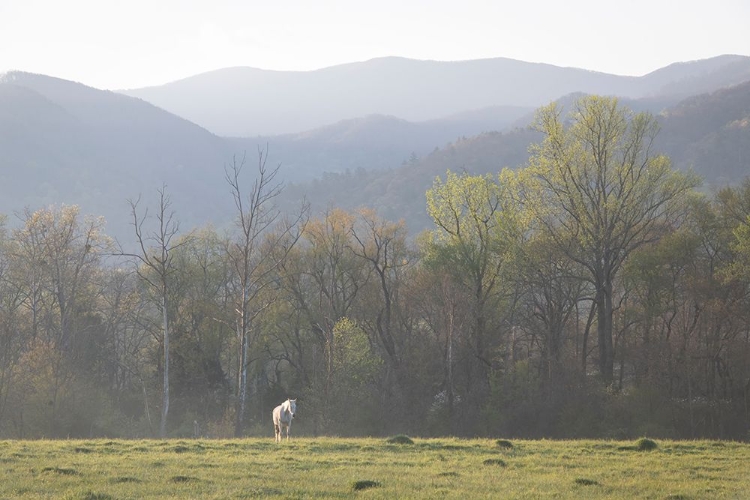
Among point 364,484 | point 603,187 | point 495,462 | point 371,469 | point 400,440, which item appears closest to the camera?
point 364,484

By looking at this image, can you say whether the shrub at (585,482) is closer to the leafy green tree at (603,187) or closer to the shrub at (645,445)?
the shrub at (645,445)

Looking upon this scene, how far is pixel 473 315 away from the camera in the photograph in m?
48.1

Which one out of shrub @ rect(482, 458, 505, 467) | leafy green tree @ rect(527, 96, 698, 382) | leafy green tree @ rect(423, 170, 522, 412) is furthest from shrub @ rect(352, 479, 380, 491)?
leafy green tree @ rect(423, 170, 522, 412)

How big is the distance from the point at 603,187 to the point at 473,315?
12.0 metres

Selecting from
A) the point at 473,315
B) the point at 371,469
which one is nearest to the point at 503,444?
the point at 371,469

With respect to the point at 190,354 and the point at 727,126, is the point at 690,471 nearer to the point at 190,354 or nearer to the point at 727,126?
the point at 190,354

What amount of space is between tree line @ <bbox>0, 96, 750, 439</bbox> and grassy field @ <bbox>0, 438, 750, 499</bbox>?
13.9 m

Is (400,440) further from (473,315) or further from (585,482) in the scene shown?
(473,315)

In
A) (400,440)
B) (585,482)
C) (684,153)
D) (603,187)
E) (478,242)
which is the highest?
(684,153)

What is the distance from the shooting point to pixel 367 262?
194ft

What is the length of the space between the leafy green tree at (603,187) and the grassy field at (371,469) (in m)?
21.1

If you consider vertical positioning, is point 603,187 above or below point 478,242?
above

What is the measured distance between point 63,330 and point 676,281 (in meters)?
43.0

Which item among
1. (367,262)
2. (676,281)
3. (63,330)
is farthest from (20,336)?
(676,281)
